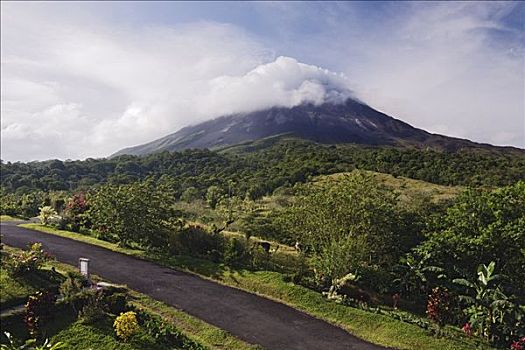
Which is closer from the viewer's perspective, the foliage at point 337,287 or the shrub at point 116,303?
the shrub at point 116,303

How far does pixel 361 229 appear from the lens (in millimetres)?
16656

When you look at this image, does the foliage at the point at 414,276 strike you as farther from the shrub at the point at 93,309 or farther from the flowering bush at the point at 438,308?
the shrub at the point at 93,309

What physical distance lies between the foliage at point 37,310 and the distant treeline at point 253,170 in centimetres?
2733

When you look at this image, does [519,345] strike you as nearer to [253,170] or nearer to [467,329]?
[467,329]

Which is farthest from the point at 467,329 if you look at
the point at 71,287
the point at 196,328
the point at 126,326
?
the point at 71,287

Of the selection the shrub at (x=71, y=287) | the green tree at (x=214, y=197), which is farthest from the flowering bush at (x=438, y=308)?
the green tree at (x=214, y=197)

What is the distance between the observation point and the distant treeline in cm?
4431

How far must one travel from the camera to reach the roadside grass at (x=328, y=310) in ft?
40.1

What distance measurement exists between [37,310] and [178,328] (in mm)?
3722

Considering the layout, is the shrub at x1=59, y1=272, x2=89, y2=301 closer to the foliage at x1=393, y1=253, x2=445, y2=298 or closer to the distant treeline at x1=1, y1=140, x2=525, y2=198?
the foliage at x1=393, y1=253, x2=445, y2=298

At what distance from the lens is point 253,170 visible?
58.9 m

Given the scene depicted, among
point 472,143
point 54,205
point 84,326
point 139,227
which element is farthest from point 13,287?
point 472,143

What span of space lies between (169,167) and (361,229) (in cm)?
5154

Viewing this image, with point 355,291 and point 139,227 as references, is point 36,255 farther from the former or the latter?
point 355,291
